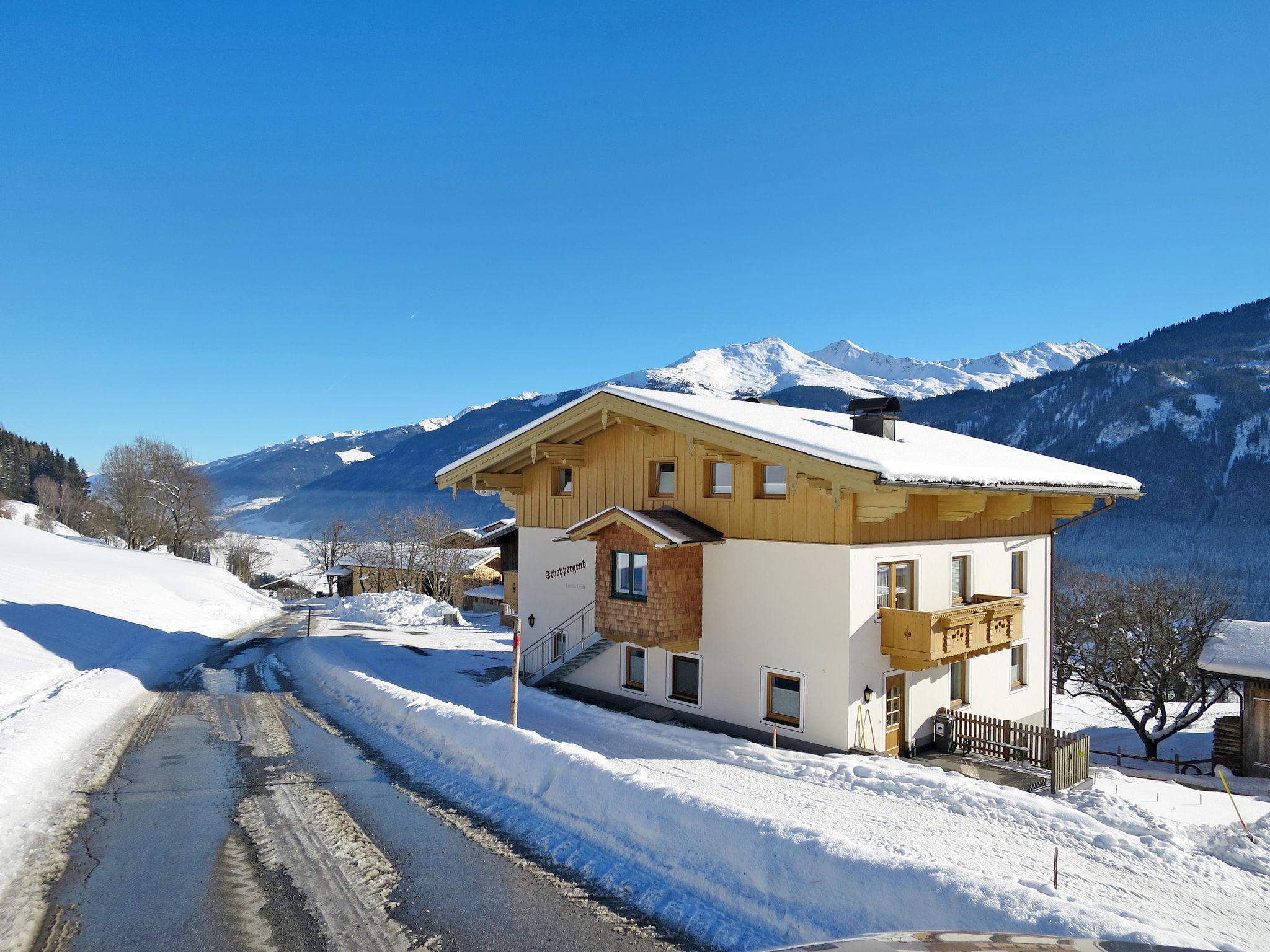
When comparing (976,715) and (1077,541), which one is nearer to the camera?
(976,715)

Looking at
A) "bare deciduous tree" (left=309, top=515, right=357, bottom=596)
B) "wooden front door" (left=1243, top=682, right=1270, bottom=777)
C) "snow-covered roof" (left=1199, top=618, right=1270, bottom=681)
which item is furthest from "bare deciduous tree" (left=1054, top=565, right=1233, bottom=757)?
"bare deciduous tree" (left=309, top=515, right=357, bottom=596)

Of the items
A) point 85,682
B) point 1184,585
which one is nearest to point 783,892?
point 85,682

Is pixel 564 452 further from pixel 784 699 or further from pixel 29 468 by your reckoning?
pixel 29 468

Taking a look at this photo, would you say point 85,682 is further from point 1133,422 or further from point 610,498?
point 1133,422

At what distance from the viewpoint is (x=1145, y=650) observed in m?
32.5

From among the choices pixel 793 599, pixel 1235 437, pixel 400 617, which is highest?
pixel 1235 437

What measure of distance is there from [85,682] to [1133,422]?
6955 inches

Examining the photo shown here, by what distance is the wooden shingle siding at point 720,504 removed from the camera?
1496 cm

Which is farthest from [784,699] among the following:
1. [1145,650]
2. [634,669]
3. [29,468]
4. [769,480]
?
[29,468]

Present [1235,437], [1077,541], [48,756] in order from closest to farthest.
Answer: [48,756]
[1077,541]
[1235,437]

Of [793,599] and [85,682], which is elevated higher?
[793,599]

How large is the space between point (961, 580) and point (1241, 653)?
28.9ft

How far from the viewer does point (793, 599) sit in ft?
50.0

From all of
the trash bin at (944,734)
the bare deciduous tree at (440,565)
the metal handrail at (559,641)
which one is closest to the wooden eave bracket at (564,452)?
the metal handrail at (559,641)
